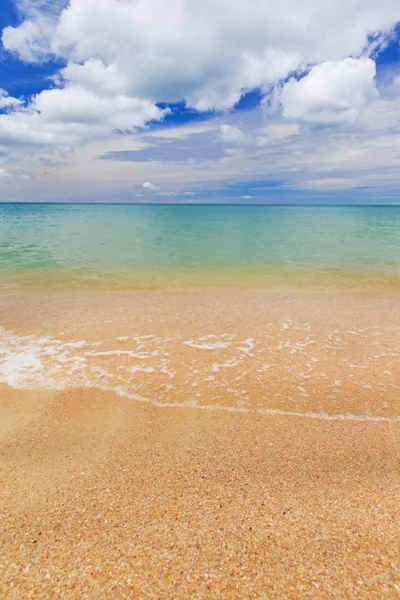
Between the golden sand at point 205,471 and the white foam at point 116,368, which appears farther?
the white foam at point 116,368

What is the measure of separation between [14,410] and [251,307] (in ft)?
27.2

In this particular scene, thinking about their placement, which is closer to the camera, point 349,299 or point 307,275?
point 349,299

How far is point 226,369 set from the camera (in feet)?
24.7

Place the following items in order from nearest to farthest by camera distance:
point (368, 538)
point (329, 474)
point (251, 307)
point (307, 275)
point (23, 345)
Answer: point (368, 538)
point (329, 474)
point (23, 345)
point (251, 307)
point (307, 275)

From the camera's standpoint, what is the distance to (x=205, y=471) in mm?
4441

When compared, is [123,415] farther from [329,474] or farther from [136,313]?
[136,313]

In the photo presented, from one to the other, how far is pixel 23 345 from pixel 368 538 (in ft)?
26.9

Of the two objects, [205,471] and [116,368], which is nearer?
[205,471]

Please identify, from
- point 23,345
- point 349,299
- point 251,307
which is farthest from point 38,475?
point 349,299

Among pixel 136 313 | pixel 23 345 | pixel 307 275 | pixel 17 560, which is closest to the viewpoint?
pixel 17 560

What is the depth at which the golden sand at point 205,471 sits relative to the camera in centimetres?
310

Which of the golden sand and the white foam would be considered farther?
the white foam

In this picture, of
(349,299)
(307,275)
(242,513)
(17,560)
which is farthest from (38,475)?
(307,275)

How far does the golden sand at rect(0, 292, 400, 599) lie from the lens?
310 centimetres
